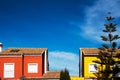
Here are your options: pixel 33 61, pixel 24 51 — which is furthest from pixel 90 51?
pixel 24 51

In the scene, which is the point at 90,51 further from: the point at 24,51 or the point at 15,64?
the point at 15,64

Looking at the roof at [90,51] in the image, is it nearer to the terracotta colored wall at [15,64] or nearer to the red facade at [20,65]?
the red facade at [20,65]

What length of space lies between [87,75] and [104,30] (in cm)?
739

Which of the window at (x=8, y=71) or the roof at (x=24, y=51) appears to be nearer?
the window at (x=8, y=71)

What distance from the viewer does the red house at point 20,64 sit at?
48406 mm

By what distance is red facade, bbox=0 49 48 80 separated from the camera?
4841 cm

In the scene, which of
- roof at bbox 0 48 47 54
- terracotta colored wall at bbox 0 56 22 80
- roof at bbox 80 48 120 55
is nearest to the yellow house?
roof at bbox 80 48 120 55

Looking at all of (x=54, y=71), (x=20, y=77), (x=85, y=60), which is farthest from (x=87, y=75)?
(x=20, y=77)

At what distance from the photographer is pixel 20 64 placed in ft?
160

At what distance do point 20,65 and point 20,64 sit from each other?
15cm

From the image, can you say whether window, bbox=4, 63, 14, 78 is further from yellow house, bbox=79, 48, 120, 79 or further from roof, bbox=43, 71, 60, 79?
yellow house, bbox=79, 48, 120, 79

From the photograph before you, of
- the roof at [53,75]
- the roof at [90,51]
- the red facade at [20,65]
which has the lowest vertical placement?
the roof at [53,75]

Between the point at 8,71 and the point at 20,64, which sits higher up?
the point at 20,64

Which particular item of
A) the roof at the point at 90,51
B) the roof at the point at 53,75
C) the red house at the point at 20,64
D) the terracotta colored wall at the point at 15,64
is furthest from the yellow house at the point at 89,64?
the terracotta colored wall at the point at 15,64
